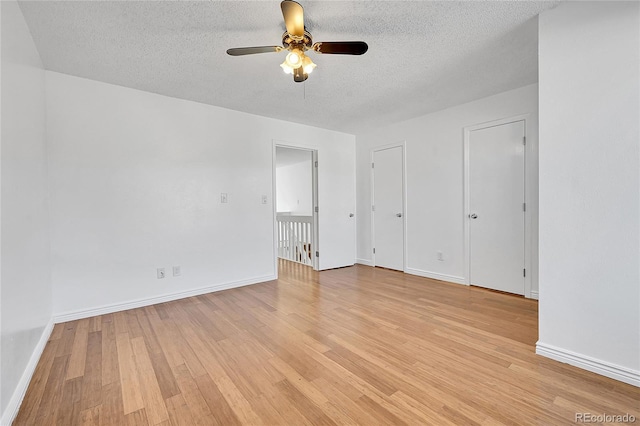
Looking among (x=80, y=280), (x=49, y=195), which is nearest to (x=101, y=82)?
(x=49, y=195)

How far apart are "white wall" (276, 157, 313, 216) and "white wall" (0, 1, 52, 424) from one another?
19.7ft

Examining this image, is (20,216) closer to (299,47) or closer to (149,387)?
(149,387)

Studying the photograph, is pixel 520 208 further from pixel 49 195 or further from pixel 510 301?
pixel 49 195

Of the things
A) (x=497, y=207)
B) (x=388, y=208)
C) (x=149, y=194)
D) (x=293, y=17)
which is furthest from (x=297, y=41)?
(x=388, y=208)

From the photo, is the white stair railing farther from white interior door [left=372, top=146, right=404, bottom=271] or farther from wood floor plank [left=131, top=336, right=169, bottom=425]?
wood floor plank [left=131, top=336, right=169, bottom=425]

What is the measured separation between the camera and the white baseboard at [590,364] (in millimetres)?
1670

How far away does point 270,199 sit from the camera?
4.13 meters

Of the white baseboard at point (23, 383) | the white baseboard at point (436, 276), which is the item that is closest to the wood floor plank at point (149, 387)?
the white baseboard at point (23, 383)

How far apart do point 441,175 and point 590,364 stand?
268 centimetres

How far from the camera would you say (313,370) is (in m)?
1.85

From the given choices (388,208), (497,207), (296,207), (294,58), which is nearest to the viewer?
(294,58)

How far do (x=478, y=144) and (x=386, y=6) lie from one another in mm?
2436

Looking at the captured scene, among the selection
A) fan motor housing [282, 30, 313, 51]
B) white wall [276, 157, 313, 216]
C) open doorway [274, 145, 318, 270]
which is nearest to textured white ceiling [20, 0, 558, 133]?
fan motor housing [282, 30, 313, 51]

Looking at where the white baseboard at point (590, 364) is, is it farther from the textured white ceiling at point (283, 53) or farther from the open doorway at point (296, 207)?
the open doorway at point (296, 207)
